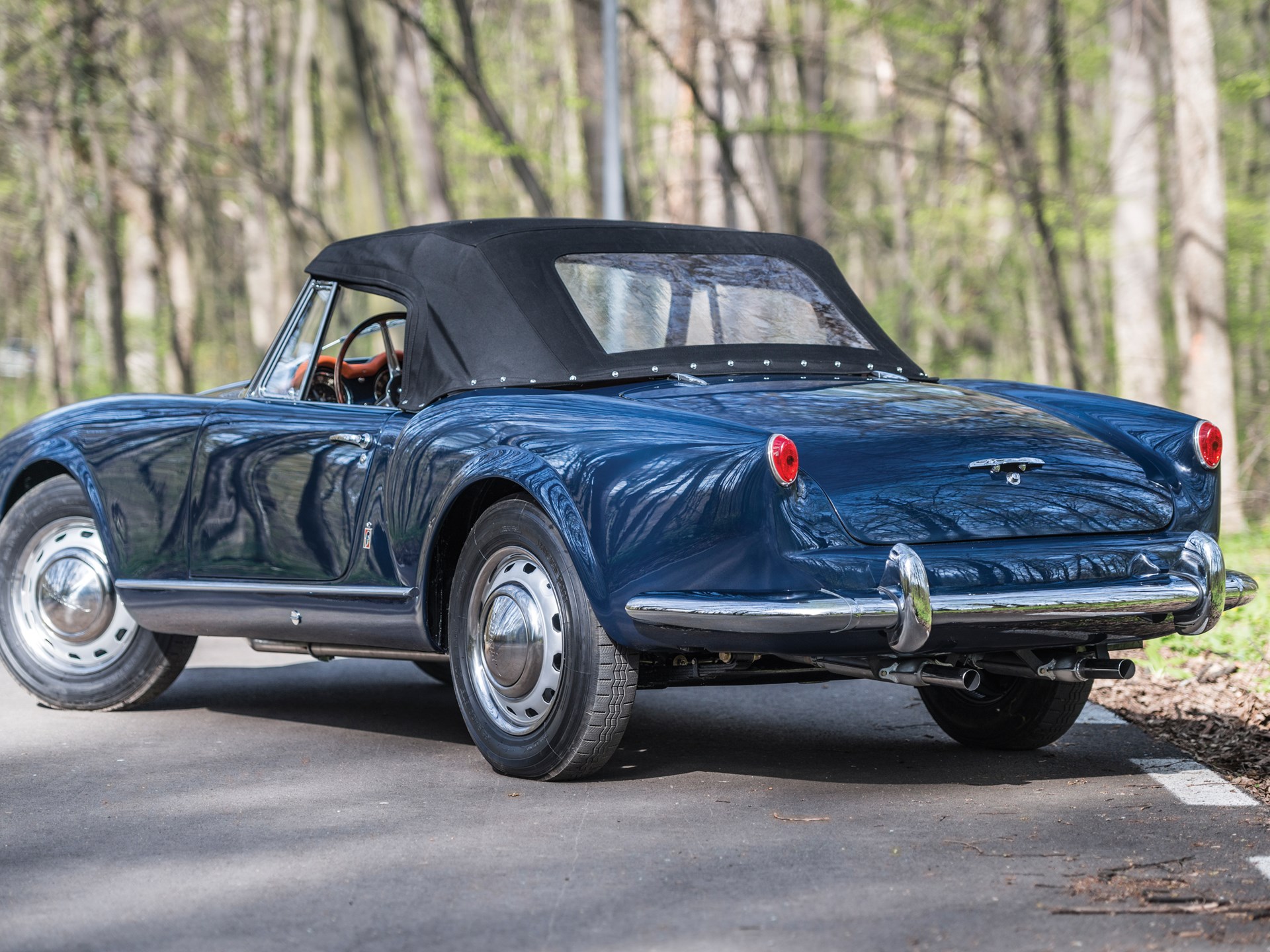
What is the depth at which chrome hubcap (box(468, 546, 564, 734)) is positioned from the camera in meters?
5.02

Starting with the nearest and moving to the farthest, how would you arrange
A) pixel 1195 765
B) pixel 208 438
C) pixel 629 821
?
pixel 629 821 < pixel 1195 765 < pixel 208 438

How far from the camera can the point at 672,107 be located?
24.9m

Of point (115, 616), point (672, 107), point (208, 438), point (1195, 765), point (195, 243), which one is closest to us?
point (1195, 765)

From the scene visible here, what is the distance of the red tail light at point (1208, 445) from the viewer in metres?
5.25

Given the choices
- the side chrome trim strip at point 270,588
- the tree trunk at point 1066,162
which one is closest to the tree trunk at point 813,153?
→ the tree trunk at point 1066,162

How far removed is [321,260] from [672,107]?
63.2 feet

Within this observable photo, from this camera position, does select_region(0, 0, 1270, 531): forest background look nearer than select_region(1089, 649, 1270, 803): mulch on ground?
No

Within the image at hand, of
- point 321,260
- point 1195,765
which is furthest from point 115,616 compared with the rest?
point 1195,765

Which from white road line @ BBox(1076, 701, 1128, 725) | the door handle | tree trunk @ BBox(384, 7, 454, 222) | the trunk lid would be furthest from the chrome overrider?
tree trunk @ BBox(384, 7, 454, 222)

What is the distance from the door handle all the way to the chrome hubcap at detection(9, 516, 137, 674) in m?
1.48

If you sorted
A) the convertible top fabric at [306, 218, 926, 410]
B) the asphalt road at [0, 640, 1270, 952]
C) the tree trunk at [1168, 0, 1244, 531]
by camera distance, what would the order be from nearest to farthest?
1. the asphalt road at [0, 640, 1270, 952]
2. the convertible top fabric at [306, 218, 926, 410]
3. the tree trunk at [1168, 0, 1244, 531]

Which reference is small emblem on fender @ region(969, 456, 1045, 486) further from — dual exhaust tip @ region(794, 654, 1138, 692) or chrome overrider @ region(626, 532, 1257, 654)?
dual exhaust tip @ region(794, 654, 1138, 692)

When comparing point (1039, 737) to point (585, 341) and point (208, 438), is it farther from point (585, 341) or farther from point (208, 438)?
point (208, 438)

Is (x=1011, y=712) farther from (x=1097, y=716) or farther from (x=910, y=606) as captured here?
(x=910, y=606)
